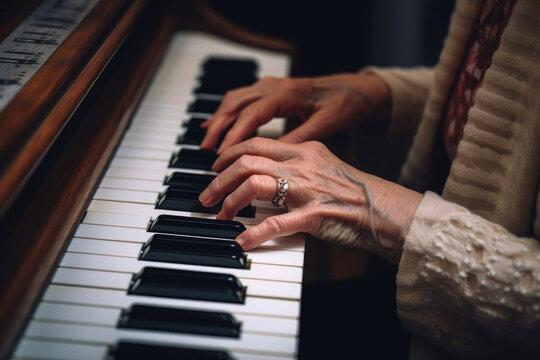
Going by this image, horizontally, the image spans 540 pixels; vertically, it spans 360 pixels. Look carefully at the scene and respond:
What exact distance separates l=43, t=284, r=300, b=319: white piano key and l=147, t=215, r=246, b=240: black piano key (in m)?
0.15

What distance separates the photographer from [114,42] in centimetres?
114

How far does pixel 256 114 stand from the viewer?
3.97 ft

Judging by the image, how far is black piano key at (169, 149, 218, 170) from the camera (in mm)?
1141

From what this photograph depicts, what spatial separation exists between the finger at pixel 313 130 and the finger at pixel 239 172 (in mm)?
195

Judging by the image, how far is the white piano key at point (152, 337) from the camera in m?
0.74

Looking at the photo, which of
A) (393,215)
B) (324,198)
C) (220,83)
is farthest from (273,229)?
(220,83)

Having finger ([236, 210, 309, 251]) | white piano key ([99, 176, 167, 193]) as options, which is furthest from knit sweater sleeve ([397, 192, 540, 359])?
white piano key ([99, 176, 167, 193])

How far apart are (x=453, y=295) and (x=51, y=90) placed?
761 mm

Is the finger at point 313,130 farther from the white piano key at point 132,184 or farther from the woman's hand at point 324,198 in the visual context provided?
the white piano key at point 132,184

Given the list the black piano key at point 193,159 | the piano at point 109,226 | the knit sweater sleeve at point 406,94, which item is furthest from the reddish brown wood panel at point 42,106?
the knit sweater sleeve at point 406,94

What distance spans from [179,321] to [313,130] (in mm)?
603

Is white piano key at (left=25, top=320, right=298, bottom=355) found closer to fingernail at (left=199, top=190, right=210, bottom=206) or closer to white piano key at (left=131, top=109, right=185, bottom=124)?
fingernail at (left=199, top=190, right=210, bottom=206)

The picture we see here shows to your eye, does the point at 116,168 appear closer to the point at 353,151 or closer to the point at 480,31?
the point at 353,151

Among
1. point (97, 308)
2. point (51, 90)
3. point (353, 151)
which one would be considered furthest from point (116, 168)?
point (353, 151)
